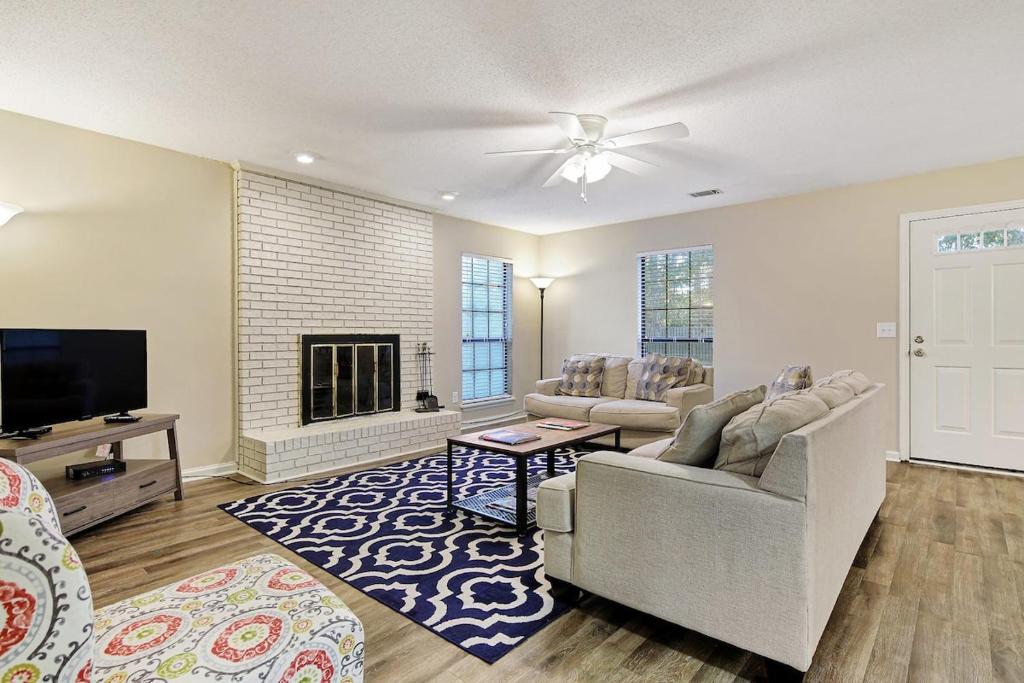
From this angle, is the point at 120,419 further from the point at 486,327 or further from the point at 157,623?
the point at 486,327

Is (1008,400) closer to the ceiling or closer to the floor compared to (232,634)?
closer to the ceiling

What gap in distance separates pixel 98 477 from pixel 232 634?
8.28 feet

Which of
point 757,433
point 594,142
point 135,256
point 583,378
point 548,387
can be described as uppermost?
point 594,142

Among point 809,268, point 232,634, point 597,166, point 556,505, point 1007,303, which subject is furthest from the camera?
point 809,268

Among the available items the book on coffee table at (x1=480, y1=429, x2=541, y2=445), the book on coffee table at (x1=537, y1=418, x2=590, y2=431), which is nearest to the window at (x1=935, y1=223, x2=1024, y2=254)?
the book on coffee table at (x1=537, y1=418, x2=590, y2=431)

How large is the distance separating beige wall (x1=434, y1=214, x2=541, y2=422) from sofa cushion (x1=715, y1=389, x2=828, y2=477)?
415cm

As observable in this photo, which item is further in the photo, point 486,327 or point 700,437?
point 486,327

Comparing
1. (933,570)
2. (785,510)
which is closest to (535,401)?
(933,570)

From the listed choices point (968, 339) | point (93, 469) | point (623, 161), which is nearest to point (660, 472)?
point (623, 161)

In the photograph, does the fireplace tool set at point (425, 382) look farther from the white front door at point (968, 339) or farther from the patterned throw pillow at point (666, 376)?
the white front door at point (968, 339)

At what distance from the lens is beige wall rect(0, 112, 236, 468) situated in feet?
10.3

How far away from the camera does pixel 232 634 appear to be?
114 centimetres

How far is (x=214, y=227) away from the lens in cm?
401

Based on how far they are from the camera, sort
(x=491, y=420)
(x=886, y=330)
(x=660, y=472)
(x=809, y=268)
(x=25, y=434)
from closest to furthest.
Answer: (x=660, y=472)
(x=25, y=434)
(x=886, y=330)
(x=809, y=268)
(x=491, y=420)
